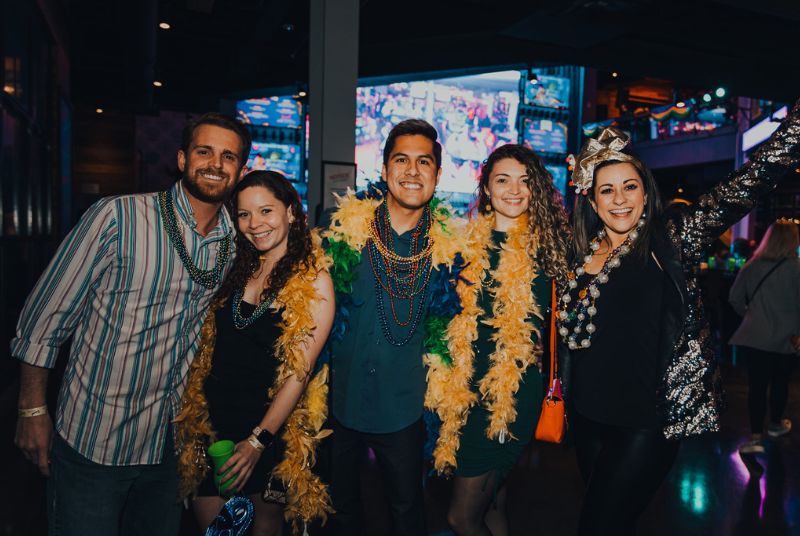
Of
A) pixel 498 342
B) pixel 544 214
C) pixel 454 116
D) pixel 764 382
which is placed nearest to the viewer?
pixel 498 342

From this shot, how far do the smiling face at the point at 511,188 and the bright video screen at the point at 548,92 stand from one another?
36.1 feet

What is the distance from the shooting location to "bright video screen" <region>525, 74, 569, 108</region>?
12125 millimetres

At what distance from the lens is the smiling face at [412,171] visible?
176cm

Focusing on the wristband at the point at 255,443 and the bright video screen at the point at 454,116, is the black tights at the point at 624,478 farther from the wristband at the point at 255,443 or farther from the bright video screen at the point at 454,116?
the bright video screen at the point at 454,116

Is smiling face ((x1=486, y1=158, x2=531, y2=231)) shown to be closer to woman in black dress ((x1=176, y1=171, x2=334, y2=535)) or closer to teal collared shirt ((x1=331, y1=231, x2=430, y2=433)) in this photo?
teal collared shirt ((x1=331, y1=231, x2=430, y2=433))

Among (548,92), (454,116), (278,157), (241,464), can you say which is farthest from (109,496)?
(548,92)

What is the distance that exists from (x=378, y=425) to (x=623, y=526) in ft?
2.60

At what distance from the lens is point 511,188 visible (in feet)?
6.17

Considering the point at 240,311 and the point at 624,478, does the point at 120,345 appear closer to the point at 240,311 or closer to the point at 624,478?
the point at 240,311

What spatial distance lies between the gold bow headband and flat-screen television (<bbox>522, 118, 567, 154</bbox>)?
10656 millimetres

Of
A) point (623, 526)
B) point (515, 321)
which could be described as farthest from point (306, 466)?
point (623, 526)

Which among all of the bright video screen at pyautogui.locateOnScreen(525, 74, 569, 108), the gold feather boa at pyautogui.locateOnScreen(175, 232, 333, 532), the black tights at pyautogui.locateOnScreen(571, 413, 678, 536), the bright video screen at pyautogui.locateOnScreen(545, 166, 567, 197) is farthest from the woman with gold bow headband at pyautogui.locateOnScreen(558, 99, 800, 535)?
the bright video screen at pyautogui.locateOnScreen(545, 166, 567, 197)

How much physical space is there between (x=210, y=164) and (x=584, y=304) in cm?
122

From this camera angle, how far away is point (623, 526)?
1.60 meters
